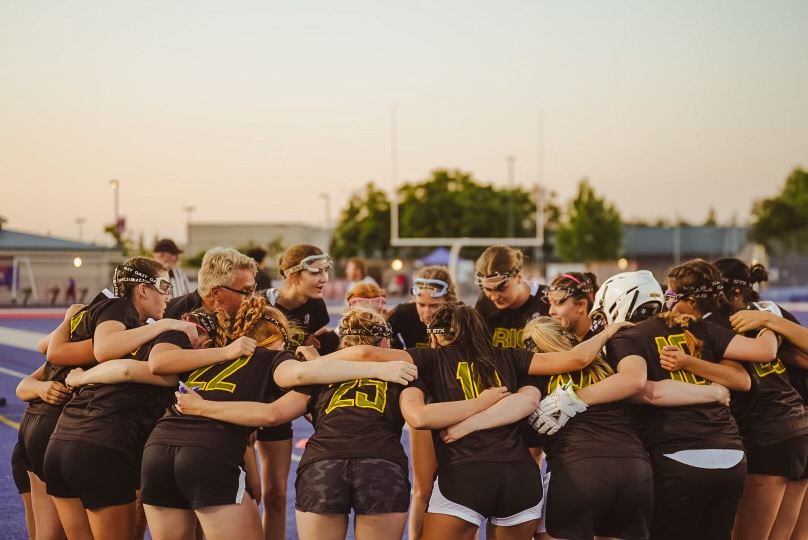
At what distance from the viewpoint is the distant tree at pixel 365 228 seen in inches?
2648

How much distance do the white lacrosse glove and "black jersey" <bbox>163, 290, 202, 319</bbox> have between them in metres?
2.67

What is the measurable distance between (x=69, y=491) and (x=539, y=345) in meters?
2.56

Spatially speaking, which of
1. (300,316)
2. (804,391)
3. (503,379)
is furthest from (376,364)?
(804,391)

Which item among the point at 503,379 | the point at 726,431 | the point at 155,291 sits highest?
the point at 155,291

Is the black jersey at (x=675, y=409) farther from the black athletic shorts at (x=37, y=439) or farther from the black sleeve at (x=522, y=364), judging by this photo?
A: the black athletic shorts at (x=37, y=439)

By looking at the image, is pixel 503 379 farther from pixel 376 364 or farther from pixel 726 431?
pixel 726 431

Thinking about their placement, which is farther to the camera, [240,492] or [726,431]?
[726,431]

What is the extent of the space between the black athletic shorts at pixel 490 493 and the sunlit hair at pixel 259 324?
1.15 meters

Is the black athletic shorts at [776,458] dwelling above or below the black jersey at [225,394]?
below

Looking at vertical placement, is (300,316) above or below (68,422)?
above

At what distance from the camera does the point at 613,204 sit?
68375mm

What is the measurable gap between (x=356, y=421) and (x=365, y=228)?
63.3 m

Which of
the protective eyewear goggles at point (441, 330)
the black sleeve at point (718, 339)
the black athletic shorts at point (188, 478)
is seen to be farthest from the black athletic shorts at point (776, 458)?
the black athletic shorts at point (188, 478)

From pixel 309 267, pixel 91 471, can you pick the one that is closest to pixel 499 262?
pixel 309 267
